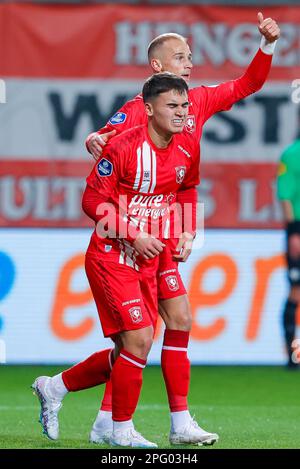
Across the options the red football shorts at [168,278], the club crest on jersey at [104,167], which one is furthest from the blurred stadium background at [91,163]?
the club crest on jersey at [104,167]

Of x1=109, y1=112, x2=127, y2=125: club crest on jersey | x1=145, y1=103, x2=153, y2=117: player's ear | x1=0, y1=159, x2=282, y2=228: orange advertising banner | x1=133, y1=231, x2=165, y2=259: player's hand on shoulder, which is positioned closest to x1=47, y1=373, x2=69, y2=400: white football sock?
x1=133, y1=231, x2=165, y2=259: player's hand on shoulder

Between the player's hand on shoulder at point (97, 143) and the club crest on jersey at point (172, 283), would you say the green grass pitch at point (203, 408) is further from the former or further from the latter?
the player's hand on shoulder at point (97, 143)

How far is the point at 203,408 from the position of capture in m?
8.59

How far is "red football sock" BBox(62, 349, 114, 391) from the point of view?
6.93 meters

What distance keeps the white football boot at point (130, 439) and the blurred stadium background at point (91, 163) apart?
425 centimetres

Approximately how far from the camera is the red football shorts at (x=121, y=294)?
654 centimetres

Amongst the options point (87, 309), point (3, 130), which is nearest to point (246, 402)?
point (87, 309)

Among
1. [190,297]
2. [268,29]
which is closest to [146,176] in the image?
[268,29]

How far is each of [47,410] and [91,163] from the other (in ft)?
13.4

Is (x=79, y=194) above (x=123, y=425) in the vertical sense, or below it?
above

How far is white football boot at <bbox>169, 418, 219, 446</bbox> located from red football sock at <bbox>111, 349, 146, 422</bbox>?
28cm

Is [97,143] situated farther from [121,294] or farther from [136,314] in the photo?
[136,314]

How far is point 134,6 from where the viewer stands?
10891 mm

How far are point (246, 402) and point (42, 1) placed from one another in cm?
373
